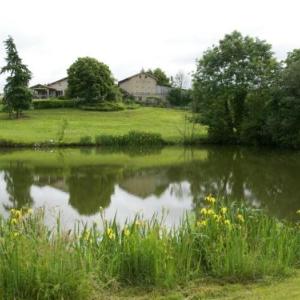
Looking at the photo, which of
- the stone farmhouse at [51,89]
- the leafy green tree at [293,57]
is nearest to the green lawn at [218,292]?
the leafy green tree at [293,57]

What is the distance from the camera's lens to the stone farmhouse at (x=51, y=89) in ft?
280

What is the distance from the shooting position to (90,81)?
2544 inches

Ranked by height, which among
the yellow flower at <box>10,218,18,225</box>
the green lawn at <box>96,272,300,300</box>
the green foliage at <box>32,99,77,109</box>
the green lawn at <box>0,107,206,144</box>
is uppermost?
the green foliage at <box>32,99,77,109</box>

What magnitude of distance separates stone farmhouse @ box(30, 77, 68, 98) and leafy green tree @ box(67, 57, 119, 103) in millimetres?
16543

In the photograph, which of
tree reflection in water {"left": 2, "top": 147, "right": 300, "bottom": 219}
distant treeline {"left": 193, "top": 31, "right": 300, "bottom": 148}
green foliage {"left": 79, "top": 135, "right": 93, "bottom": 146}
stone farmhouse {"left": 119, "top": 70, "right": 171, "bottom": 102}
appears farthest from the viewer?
stone farmhouse {"left": 119, "top": 70, "right": 171, "bottom": 102}

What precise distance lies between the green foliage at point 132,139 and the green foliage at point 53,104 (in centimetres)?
2309

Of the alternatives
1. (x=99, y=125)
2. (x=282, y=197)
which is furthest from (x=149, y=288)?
(x=99, y=125)

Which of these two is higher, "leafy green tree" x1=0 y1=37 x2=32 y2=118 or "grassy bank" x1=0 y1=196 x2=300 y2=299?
"leafy green tree" x1=0 y1=37 x2=32 y2=118

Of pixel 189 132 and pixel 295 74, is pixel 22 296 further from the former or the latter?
pixel 189 132

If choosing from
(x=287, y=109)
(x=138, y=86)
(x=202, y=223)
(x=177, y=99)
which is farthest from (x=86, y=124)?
(x=138, y=86)

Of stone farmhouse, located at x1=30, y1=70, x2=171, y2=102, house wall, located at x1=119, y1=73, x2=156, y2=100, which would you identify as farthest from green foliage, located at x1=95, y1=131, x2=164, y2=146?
house wall, located at x1=119, y1=73, x2=156, y2=100

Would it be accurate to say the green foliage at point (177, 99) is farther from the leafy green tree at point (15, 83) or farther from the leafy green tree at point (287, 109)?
the leafy green tree at point (287, 109)

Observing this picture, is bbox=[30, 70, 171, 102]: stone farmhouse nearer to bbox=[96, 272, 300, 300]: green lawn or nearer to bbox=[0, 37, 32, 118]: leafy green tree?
bbox=[0, 37, 32, 118]: leafy green tree

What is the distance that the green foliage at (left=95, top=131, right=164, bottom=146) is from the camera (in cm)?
4050
